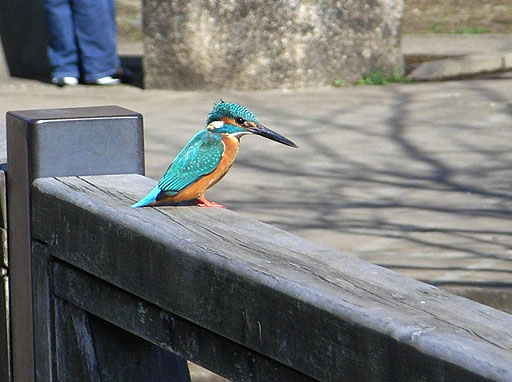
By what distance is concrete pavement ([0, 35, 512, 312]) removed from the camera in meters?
4.02

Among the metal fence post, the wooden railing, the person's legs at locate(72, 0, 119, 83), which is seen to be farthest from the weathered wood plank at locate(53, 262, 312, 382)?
the person's legs at locate(72, 0, 119, 83)

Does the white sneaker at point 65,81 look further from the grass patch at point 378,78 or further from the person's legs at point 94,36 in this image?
the grass patch at point 378,78

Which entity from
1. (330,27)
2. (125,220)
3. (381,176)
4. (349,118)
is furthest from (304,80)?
(125,220)

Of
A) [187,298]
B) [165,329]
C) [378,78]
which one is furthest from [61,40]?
[187,298]

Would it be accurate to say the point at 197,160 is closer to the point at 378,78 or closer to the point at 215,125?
the point at 215,125

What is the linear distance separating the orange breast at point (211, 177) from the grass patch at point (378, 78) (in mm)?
5016

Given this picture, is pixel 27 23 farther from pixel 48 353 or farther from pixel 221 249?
pixel 221 249

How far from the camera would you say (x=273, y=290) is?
165 cm

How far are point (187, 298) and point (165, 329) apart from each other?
15 cm

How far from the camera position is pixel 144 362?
2326 mm

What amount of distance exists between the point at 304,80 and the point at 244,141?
1.29 metres

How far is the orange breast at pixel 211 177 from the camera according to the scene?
215 cm

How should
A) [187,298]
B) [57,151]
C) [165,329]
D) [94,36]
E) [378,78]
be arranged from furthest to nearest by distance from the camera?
[94,36], [378,78], [57,151], [165,329], [187,298]

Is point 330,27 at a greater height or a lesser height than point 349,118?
greater
